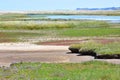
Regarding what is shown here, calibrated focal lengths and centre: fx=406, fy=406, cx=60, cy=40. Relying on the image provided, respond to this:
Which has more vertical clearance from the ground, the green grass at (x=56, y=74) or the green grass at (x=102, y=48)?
the green grass at (x=56, y=74)

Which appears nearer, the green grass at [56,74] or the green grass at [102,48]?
the green grass at [56,74]

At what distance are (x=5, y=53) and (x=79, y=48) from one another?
682 centimetres

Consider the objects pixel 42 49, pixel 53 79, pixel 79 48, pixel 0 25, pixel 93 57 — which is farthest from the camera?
pixel 0 25

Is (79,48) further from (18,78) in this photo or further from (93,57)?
(18,78)

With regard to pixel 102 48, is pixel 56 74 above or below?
above

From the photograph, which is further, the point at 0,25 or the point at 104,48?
the point at 0,25

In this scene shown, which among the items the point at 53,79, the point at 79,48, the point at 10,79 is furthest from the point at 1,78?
the point at 79,48

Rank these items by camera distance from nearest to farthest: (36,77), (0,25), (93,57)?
(36,77)
(93,57)
(0,25)

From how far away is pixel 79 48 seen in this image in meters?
36.3

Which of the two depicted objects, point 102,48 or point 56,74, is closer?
point 56,74

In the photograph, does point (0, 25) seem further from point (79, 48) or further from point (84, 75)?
point (84, 75)

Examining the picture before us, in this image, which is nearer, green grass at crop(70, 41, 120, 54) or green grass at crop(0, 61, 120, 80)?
green grass at crop(0, 61, 120, 80)

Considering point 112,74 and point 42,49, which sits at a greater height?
point 112,74

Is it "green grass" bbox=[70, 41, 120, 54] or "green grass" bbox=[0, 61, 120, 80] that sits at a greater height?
"green grass" bbox=[0, 61, 120, 80]
